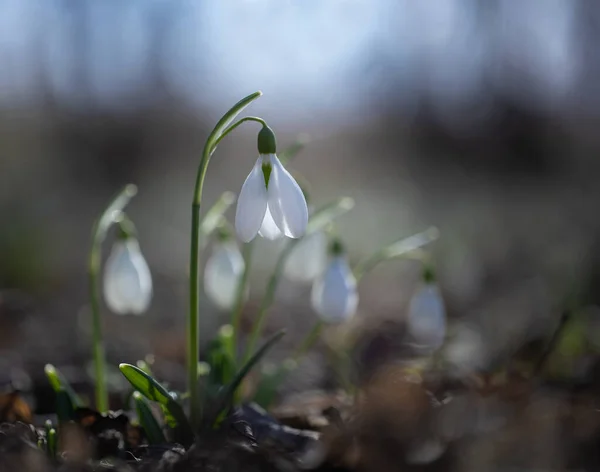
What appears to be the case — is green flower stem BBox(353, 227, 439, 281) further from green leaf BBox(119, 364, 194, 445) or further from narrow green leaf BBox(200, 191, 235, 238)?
green leaf BBox(119, 364, 194, 445)

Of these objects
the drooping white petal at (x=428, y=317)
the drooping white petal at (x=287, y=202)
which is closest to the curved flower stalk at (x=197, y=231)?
the drooping white petal at (x=287, y=202)

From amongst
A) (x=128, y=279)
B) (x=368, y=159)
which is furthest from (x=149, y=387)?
(x=368, y=159)

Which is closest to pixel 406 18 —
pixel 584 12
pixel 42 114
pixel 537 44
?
pixel 537 44

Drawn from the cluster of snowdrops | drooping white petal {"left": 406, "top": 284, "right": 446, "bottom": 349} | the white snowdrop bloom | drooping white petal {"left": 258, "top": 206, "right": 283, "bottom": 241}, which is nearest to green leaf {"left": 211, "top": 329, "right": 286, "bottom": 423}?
the cluster of snowdrops

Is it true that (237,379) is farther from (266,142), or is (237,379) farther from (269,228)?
(266,142)

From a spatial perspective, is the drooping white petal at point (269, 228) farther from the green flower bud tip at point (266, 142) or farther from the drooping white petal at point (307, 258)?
the drooping white petal at point (307, 258)

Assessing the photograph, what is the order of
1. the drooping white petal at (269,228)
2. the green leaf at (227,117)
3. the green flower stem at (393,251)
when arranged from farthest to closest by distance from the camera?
1. the green flower stem at (393,251)
2. the drooping white petal at (269,228)
3. the green leaf at (227,117)

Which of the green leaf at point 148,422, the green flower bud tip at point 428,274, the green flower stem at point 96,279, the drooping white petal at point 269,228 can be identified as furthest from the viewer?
the green flower bud tip at point 428,274
